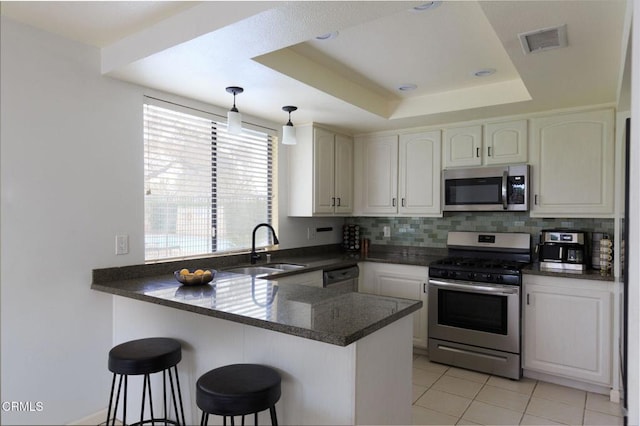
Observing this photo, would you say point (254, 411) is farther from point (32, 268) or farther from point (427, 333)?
point (427, 333)

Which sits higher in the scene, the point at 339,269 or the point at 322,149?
Answer: the point at 322,149

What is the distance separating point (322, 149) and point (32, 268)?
256cm

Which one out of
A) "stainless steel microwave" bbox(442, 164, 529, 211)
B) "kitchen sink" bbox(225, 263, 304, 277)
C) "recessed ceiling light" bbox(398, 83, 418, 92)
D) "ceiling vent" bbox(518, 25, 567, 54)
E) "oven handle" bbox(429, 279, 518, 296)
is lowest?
"oven handle" bbox(429, 279, 518, 296)

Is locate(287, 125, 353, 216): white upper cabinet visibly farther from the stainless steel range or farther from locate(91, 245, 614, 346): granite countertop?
the stainless steel range

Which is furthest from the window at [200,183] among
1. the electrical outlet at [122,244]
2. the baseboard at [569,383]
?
the baseboard at [569,383]

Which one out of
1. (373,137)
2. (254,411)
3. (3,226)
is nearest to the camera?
(254,411)

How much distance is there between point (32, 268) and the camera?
2.15 meters

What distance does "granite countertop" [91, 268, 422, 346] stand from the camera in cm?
153

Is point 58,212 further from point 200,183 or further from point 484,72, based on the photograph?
point 484,72

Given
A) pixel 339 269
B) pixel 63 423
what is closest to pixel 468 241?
pixel 339 269

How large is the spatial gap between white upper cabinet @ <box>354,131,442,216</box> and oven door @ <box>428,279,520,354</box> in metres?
0.83

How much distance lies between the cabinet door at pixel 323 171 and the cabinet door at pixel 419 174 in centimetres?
71

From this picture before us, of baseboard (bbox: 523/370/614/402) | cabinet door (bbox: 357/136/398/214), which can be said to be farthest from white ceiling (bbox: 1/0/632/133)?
baseboard (bbox: 523/370/614/402)

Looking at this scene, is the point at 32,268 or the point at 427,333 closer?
the point at 32,268
